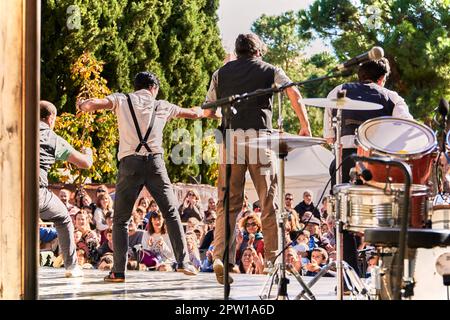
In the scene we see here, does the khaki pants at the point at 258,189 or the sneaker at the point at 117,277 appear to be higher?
the khaki pants at the point at 258,189

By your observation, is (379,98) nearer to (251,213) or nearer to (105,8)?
(251,213)

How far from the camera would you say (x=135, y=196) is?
8.53m

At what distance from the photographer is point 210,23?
84.2 feet

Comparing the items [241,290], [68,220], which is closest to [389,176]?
[241,290]

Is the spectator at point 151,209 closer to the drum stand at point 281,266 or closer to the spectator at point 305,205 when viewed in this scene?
the spectator at point 305,205

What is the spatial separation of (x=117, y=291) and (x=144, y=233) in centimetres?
321

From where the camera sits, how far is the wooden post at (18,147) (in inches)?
221

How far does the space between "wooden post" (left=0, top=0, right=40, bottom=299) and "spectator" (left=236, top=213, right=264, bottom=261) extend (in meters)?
4.45

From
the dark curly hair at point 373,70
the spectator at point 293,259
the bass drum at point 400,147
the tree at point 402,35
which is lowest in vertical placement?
the spectator at point 293,259

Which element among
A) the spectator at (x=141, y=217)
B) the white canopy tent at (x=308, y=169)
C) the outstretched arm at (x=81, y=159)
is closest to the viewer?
the outstretched arm at (x=81, y=159)

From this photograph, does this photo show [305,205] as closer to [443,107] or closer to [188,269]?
[188,269]

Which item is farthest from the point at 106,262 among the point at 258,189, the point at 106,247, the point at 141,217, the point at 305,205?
the point at 258,189

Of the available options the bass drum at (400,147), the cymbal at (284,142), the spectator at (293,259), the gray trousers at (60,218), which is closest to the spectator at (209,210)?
the spectator at (293,259)

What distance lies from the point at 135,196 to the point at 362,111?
7.13 feet
